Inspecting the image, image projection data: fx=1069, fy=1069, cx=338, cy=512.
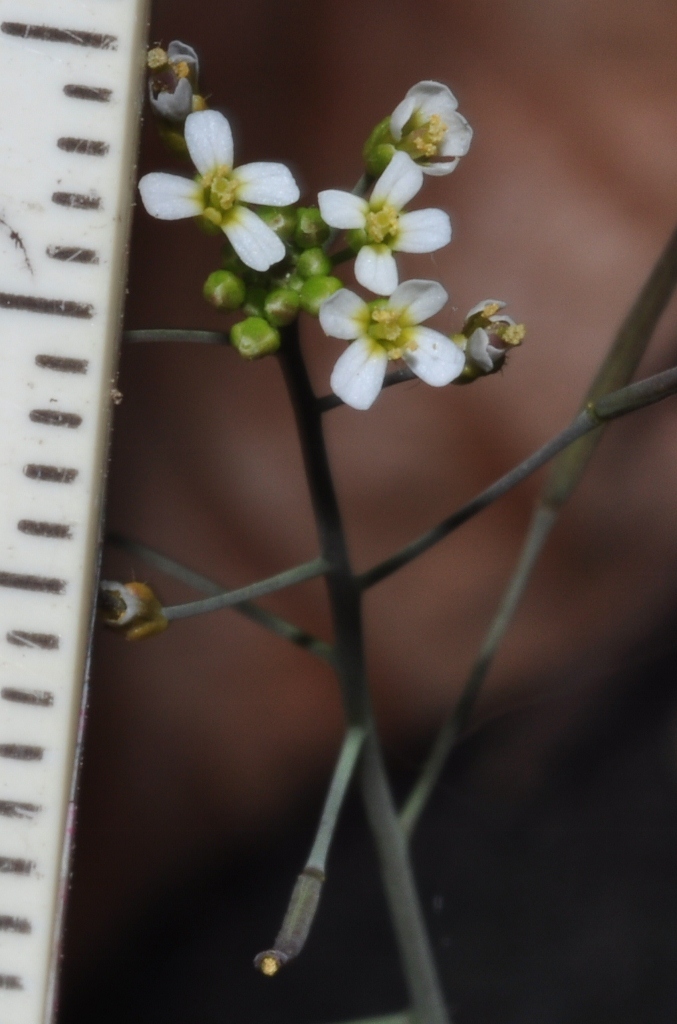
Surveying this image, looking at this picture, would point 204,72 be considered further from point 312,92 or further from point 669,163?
point 669,163

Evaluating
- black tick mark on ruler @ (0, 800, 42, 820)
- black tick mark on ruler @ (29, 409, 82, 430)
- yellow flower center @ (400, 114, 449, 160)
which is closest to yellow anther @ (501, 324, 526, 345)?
yellow flower center @ (400, 114, 449, 160)

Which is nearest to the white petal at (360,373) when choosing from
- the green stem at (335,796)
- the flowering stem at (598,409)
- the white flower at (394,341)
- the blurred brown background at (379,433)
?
the white flower at (394,341)

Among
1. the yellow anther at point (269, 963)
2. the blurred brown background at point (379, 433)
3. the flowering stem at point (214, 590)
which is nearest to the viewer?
the yellow anther at point (269, 963)

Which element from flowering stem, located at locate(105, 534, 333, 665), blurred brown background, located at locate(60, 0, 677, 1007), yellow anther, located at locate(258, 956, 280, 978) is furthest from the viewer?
blurred brown background, located at locate(60, 0, 677, 1007)

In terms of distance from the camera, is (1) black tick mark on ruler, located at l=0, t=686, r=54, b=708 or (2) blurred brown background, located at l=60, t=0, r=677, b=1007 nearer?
(1) black tick mark on ruler, located at l=0, t=686, r=54, b=708

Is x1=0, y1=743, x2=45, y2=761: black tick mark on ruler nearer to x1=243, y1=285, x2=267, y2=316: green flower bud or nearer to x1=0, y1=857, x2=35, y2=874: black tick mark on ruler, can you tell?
x1=0, y1=857, x2=35, y2=874: black tick mark on ruler

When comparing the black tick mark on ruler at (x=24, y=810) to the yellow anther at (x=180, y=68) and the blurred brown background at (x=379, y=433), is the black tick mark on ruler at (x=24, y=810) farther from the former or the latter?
the blurred brown background at (x=379, y=433)

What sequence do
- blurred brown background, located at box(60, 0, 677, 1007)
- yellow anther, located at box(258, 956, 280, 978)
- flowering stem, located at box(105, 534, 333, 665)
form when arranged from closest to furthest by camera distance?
yellow anther, located at box(258, 956, 280, 978) < flowering stem, located at box(105, 534, 333, 665) < blurred brown background, located at box(60, 0, 677, 1007)
